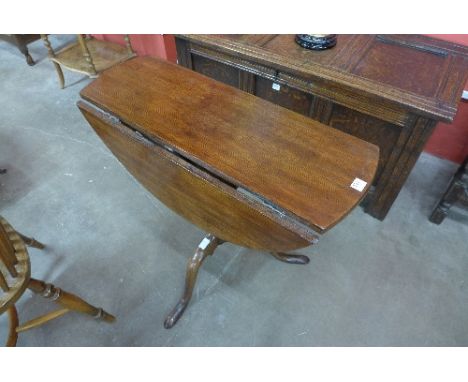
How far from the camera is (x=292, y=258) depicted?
1.51 metres

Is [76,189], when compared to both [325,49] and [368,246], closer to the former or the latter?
[325,49]

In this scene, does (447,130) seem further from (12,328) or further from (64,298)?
(12,328)

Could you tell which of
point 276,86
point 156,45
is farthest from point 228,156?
point 156,45

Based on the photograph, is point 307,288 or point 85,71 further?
point 85,71

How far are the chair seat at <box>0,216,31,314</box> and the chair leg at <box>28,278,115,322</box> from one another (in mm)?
52

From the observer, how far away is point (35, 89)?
8.39ft

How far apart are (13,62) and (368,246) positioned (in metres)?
3.34

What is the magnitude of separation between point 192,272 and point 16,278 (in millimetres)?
601

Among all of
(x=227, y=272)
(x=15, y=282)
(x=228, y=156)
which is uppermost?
(x=228, y=156)

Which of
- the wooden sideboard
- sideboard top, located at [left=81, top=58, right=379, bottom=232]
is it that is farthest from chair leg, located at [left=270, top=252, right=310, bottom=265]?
sideboard top, located at [left=81, top=58, right=379, bottom=232]

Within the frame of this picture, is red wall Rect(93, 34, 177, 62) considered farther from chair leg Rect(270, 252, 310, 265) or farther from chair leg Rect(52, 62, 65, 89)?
chair leg Rect(270, 252, 310, 265)

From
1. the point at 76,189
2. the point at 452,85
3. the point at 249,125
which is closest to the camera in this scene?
the point at 249,125
